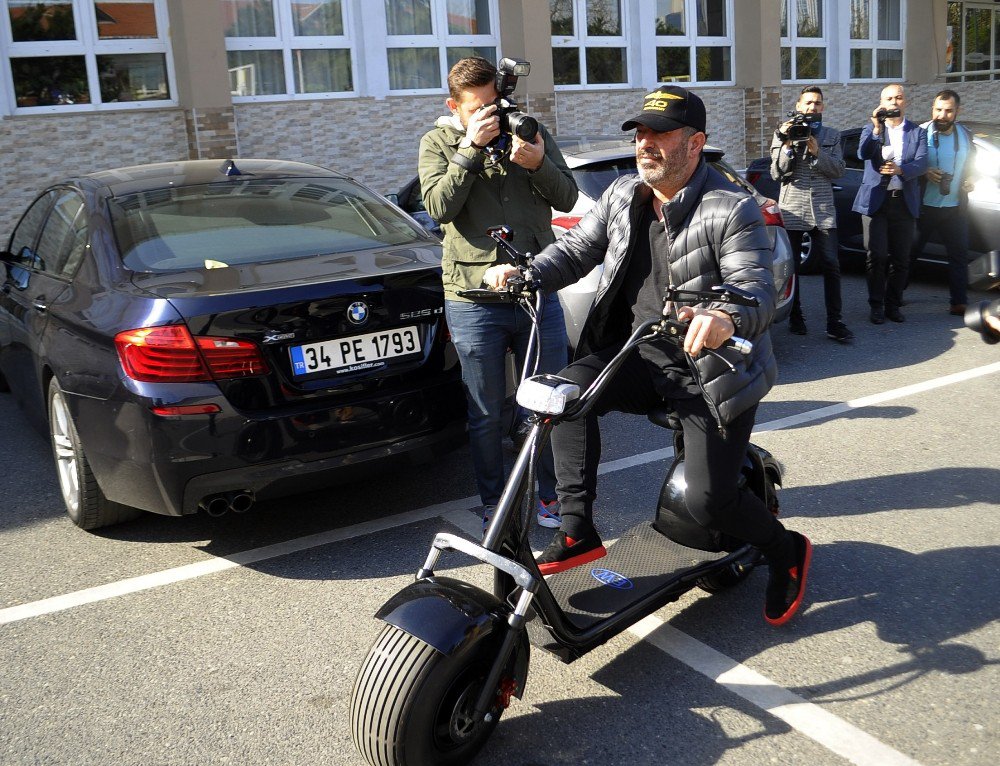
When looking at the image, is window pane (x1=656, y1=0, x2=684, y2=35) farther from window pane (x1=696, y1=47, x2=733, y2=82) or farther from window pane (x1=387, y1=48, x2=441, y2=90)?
window pane (x1=387, y1=48, x2=441, y2=90)

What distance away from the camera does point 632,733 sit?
2.97 meters

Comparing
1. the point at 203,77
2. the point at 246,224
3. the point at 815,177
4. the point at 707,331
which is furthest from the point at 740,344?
the point at 203,77

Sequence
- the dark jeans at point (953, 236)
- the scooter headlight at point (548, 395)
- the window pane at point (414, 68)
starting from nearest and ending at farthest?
the scooter headlight at point (548, 395) < the dark jeans at point (953, 236) < the window pane at point (414, 68)

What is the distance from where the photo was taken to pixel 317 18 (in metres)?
14.7

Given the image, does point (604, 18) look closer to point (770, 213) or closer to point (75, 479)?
point (770, 213)

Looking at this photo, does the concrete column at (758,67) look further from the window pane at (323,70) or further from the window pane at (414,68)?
the window pane at (323,70)

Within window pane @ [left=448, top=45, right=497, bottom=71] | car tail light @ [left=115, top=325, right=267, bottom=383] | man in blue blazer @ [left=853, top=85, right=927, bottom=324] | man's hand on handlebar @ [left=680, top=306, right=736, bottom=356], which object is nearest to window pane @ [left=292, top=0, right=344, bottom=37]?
window pane @ [left=448, top=45, right=497, bottom=71]

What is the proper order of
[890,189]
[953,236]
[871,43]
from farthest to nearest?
[871,43]
[953,236]
[890,189]

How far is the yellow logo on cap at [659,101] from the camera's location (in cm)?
324

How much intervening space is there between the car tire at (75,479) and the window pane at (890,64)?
20.3 metres

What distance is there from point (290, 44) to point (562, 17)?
478cm

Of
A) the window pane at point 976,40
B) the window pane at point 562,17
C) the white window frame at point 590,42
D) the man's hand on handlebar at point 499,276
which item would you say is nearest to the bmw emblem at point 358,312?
the man's hand on handlebar at point 499,276

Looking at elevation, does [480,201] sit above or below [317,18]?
below

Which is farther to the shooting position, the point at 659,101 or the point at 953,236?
the point at 953,236
